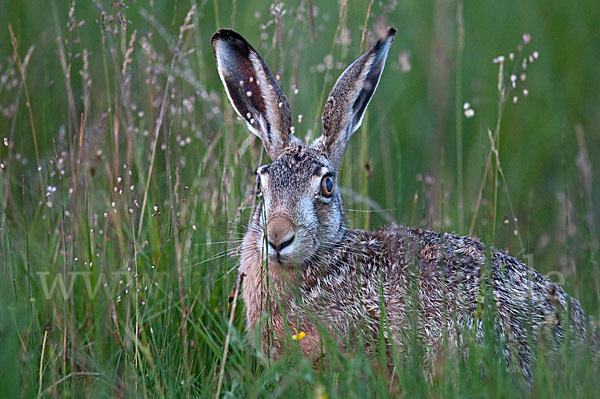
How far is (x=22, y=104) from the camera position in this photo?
7535mm

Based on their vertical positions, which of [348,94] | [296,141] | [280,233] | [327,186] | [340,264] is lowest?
[340,264]

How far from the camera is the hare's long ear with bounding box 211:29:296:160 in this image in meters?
5.41

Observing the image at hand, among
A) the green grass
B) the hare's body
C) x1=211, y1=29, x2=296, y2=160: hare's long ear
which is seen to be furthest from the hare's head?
the green grass

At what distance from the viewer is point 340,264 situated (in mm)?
5129

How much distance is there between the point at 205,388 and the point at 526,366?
160cm

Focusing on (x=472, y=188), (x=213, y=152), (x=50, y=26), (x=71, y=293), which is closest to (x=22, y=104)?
(x=50, y=26)

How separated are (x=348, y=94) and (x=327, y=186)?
626 millimetres

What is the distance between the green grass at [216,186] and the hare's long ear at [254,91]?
32 centimetres

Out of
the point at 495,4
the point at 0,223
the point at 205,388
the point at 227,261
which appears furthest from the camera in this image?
the point at 495,4

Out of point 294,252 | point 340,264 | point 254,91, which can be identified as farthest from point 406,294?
point 254,91

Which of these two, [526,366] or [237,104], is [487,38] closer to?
[237,104]

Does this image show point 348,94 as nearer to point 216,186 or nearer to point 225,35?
point 225,35

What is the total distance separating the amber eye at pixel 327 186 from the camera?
5208 mm

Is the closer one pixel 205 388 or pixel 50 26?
pixel 205 388
